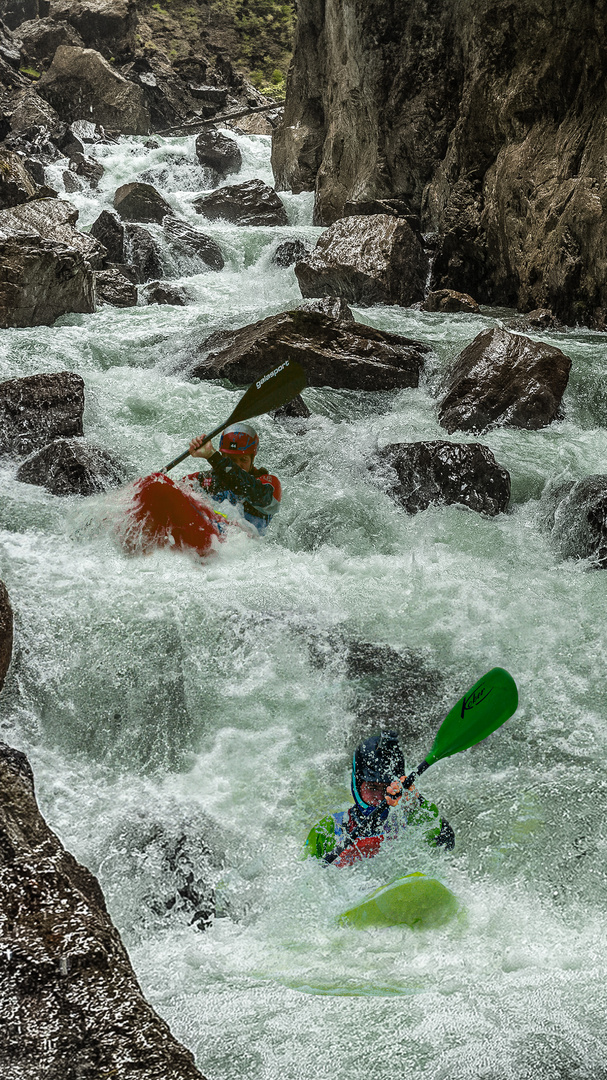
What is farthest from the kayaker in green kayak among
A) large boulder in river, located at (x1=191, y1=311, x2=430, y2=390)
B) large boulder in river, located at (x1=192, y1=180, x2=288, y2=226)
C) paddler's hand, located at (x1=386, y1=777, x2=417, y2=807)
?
large boulder in river, located at (x1=192, y1=180, x2=288, y2=226)

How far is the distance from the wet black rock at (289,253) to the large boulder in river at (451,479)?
213 inches

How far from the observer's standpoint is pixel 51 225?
806 cm

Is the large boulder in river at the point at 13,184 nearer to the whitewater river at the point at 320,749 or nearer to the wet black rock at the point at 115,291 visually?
the wet black rock at the point at 115,291

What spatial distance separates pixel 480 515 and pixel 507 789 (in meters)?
2.05

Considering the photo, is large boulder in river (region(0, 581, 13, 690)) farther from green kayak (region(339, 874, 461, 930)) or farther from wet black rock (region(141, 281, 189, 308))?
wet black rock (region(141, 281, 189, 308))

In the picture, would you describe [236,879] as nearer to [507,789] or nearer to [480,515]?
[507,789]

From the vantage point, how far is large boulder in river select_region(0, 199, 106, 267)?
780 cm

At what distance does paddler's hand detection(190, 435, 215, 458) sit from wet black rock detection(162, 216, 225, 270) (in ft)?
20.1

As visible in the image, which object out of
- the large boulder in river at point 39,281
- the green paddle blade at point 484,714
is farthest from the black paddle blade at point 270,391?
the large boulder in river at point 39,281

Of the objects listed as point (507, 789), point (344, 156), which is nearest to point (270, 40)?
point (344, 156)

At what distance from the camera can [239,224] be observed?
11.3m

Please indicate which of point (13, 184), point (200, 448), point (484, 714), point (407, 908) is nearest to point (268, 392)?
point (200, 448)

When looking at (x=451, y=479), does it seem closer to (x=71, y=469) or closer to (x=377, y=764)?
(x=71, y=469)

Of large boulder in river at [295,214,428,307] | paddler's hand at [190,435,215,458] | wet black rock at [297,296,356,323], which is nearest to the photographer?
paddler's hand at [190,435,215,458]
